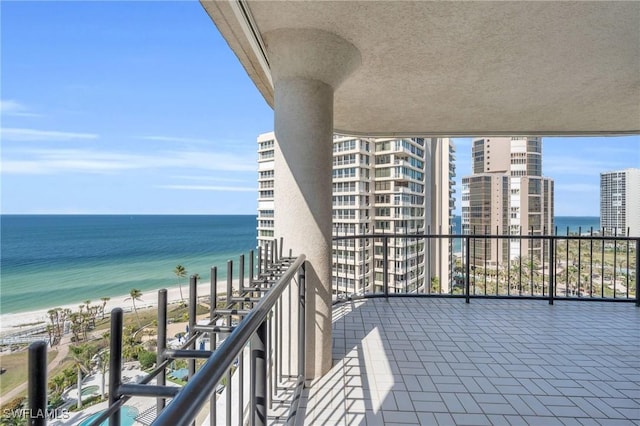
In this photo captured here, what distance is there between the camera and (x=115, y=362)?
800 mm

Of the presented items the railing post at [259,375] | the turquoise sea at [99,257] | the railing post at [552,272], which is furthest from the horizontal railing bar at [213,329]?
the turquoise sea at [99,257]

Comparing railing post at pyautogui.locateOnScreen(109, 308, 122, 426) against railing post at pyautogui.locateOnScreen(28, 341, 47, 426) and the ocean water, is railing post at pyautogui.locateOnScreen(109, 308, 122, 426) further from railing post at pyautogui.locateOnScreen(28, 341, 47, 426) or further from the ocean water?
the ocean water

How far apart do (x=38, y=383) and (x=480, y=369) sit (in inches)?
118

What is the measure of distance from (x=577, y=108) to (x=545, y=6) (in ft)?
8.09

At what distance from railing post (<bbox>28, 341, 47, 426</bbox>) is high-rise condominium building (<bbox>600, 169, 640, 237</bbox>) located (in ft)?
19.9

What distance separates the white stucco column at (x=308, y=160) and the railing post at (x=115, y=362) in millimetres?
1750

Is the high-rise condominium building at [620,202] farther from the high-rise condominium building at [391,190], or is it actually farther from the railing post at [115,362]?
the high-rise condominium building at [391,190]

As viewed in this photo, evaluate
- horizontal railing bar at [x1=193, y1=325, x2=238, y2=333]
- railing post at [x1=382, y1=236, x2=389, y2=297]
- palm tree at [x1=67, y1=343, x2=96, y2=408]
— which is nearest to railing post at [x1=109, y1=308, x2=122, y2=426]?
horizontal railing bar at [x1=193, y1=325, x2=238, y2=333]

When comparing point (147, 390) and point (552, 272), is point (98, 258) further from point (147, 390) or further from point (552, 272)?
point (147, 390)

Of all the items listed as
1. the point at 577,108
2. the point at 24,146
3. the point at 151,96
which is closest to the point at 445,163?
the point at 577,108

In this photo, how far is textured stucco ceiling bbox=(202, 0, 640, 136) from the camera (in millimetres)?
2131

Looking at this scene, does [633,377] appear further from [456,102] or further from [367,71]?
[367,71]

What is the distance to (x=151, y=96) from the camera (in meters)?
33.1

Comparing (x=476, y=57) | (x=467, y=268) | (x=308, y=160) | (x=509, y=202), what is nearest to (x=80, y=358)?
(x=308, y=160)
